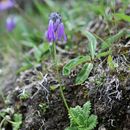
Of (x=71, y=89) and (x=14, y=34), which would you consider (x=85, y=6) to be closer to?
(x=14, y=34)

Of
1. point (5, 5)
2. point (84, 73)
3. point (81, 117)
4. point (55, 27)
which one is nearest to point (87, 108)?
point (81, 117)

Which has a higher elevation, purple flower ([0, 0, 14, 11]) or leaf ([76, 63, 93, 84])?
purple flower ([0, 0, 14, 11])

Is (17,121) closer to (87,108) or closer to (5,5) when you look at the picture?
(87,108)

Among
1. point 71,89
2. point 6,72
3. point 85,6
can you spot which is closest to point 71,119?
point 71,89

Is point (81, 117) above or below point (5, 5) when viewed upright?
below

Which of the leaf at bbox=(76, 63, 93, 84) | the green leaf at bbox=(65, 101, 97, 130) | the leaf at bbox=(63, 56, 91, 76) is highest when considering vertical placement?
the leaf at bbox=(63, 56, 91, 76)

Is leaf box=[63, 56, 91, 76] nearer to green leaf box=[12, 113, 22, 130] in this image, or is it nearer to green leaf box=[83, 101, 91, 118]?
green leaf box=[83, 101, 91, 118]

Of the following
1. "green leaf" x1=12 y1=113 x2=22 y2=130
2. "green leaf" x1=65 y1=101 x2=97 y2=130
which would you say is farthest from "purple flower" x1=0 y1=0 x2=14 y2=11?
"green leaf" x1=65 y1=101 x2=97 y2=130

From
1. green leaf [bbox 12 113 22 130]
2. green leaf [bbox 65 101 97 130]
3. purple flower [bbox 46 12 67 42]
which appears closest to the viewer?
green leaf [bbox 65 101 97 130]
